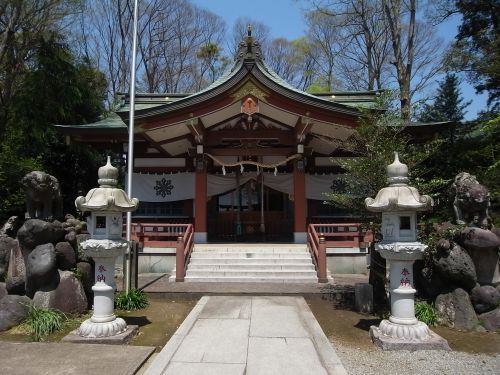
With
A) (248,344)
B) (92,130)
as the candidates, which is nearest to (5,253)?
(248,344)

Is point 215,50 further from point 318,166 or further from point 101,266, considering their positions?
point 101,266

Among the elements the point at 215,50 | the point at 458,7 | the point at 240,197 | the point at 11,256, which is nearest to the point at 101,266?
the point at 11,256

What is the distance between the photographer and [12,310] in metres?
6.74

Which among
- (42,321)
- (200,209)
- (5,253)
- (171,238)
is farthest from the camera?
(171,238)

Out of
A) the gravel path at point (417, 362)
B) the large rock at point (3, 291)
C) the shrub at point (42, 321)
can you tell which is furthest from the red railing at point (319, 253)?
the large rock at point (3, 291)

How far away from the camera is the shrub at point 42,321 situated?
6219mm

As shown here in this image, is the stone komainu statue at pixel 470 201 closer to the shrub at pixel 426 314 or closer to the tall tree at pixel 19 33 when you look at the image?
the shrub at pixel 426 314

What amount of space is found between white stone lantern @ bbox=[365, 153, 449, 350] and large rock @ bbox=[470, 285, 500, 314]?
1530mm

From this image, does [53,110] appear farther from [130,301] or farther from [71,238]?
[130,301]

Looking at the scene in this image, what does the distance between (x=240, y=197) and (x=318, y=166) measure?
322 cm

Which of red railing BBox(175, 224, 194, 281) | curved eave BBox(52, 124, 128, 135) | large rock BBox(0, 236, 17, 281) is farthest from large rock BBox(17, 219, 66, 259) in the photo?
curved eave BBox(52, 124, 128, 135)

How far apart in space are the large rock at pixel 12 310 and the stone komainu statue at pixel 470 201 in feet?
26.0

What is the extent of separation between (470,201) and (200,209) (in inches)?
321

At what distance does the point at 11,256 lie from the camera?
7.59 meters
